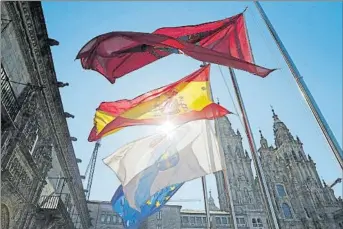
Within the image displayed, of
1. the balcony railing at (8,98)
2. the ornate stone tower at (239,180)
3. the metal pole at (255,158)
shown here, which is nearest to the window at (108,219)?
the ornate stone tower at (239,180)

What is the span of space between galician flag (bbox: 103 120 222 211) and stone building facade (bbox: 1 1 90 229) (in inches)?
189

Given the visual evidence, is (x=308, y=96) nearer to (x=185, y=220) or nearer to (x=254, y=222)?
(x=185, y=220)

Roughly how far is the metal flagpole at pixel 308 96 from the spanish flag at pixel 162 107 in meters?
3.05

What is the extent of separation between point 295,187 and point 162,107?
55027 mm

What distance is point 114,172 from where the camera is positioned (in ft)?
32.3

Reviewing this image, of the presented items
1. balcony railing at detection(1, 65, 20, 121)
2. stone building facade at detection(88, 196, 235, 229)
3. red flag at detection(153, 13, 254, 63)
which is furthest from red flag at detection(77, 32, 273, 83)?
stone building facade at detection(88, 196, 235, 229)

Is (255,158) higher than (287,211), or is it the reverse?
(287,211)

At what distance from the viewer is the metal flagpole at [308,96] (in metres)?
5.79

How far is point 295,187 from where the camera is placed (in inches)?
2191

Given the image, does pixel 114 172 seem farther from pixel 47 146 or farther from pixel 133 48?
pixel 47 146

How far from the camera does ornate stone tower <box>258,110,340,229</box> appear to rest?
50.4 meters

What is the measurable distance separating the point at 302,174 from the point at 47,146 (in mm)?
55158

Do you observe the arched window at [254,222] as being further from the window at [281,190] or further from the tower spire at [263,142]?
the tower spire at [263,142]

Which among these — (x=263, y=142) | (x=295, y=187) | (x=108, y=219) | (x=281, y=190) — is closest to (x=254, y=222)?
(x=281, y=190)
